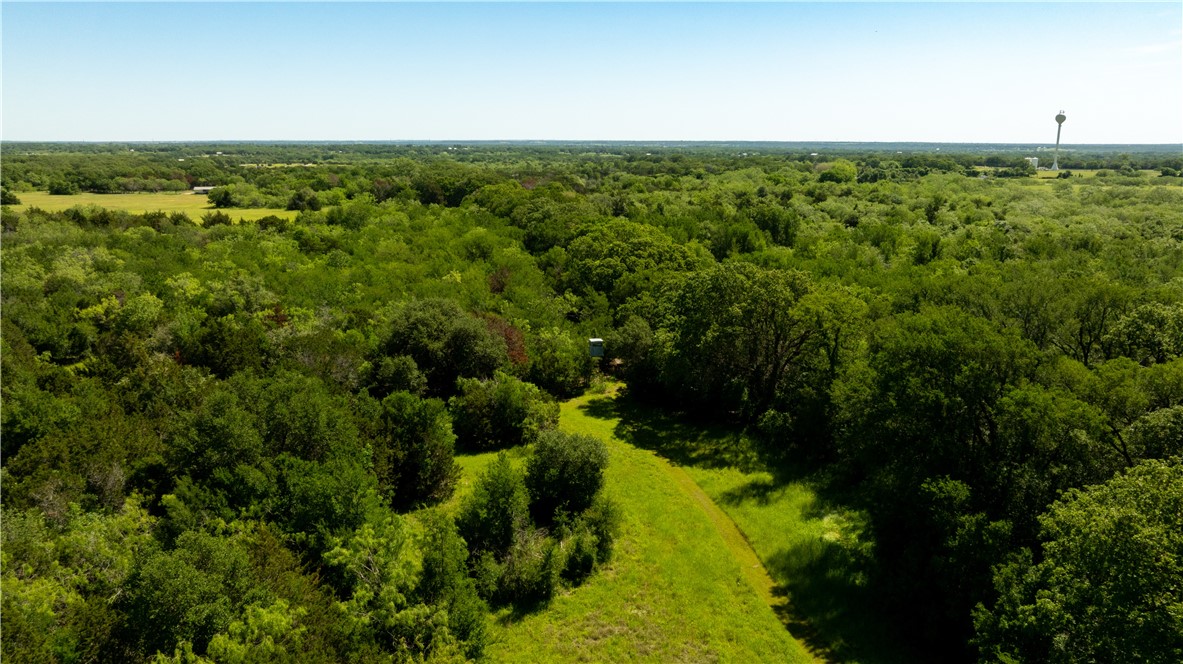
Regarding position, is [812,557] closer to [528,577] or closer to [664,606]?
[664,606]

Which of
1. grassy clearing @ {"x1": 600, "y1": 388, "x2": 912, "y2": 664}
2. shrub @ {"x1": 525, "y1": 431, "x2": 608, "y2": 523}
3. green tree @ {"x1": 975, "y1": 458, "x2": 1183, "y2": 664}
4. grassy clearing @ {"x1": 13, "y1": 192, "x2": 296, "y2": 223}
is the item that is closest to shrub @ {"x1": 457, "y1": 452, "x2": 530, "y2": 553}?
shrub @ {"x1": 525, "y1": 431, "x2": 608, "y2": 523}

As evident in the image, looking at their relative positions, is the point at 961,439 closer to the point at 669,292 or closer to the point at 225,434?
the point at 669,292

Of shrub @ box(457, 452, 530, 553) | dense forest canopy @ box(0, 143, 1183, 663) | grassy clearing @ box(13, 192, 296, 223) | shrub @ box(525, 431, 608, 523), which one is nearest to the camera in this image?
dense forest canopy @ box(0, 143, 1183, 663)

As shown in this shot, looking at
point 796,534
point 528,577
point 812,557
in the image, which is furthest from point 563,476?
point 812,557

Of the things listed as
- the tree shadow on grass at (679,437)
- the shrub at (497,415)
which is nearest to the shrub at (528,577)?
the shrub at (497,415)

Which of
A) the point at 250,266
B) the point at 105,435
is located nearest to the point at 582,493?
the point at 105,435

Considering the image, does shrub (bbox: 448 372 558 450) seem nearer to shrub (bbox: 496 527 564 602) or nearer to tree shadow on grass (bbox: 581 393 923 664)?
tree shadow on grass (bbox: 581 393 923 664)
